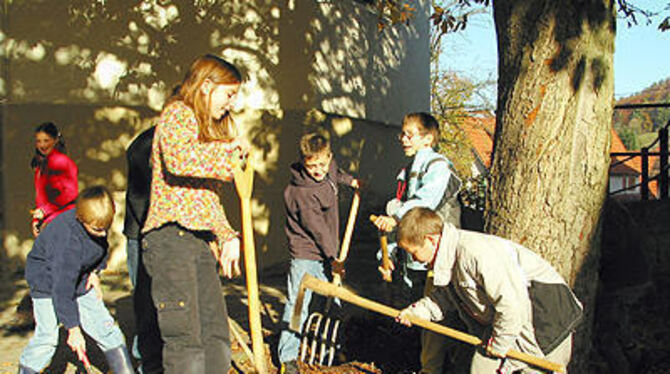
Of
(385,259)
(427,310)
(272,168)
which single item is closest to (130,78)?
(272,168)

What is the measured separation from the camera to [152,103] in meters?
7.11

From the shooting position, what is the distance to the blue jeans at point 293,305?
3.81 meters

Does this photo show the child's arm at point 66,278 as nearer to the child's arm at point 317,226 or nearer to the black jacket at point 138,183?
the black jacket at point 138,183

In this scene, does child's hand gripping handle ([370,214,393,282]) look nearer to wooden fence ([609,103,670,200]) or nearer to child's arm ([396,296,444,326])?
child's arm ([396,296,444,326])

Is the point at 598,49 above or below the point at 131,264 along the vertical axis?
above

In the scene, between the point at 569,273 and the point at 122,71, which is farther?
the point at 122,71

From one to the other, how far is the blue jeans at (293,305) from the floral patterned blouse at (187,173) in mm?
1140

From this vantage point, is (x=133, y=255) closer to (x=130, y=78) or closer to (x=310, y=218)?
(x=310, y=218)

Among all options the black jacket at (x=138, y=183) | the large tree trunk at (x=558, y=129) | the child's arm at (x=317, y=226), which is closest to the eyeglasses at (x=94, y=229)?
the black jacket at (x=138, y=183)

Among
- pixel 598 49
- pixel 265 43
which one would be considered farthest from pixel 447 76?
pixel 598 49

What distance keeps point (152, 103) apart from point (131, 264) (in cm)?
409

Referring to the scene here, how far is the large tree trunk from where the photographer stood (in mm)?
3338

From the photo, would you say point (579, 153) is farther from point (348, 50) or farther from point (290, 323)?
point (348, 50)

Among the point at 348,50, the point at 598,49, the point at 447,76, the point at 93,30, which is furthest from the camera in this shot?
the point at 447,76
